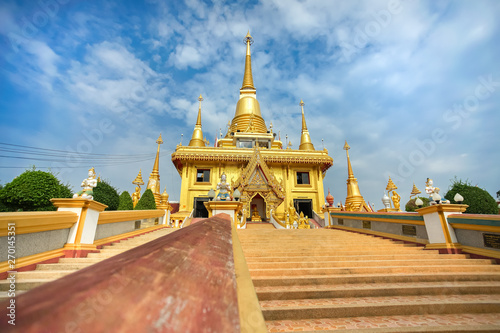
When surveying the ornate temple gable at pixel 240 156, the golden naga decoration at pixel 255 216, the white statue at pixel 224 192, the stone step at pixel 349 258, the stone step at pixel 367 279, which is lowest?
the stone step at pixel 367 279

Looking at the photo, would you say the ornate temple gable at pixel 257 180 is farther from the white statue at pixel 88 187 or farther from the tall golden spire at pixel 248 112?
the white statue at pixel 88 187

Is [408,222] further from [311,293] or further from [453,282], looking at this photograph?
[311,293]

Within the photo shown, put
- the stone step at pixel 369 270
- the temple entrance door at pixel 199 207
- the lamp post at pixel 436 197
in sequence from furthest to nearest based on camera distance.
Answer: the temple entrance door at pixel 199 207 < the lamp post at pixel 436 197 < the stone step at pixel 369 270

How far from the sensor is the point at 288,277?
3479mm

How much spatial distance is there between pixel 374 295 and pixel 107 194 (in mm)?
12563

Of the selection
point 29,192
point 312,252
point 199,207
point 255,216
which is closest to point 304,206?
point 255,216

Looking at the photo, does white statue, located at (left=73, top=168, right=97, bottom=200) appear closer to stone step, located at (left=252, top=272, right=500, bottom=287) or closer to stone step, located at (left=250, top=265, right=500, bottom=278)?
stone step, located at (left=250, top=265, right=500, bottom=278)

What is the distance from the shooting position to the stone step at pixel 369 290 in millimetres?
2998

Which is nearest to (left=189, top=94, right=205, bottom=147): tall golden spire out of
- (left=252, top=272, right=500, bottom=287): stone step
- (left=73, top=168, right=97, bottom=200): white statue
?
(left=73, top=168, right=97, bottom=200): white statue

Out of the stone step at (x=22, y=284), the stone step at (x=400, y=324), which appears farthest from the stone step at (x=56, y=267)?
the stone step at (x=400, y=324)

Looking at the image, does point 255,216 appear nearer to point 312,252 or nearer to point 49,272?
point 312,252

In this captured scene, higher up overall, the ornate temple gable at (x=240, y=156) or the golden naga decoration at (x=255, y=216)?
the ornate temple gable at (x=240, y=156)

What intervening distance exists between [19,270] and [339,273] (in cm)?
469

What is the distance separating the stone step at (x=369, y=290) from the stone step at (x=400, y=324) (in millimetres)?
456
